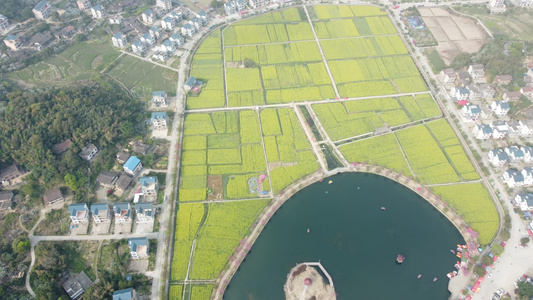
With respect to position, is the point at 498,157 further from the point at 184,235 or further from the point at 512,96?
the point at 184,235

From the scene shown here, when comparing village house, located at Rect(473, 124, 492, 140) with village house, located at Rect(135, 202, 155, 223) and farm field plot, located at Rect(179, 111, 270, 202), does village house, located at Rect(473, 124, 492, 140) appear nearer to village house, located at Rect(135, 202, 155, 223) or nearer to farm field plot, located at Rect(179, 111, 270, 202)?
farm field plot, located at Rect(179, 111, 270, 202)

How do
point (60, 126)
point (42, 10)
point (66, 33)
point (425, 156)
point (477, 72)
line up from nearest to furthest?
point (60, 126), point (425, 156), point (477, 72), point (66, 33), point (42, 10)

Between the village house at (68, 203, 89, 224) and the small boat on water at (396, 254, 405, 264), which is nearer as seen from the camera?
the small boat on water at (396, 254, 405, 264)

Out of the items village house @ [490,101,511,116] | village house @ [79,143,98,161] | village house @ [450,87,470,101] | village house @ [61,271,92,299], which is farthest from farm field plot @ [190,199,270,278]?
village house @ [490,101,511,116]

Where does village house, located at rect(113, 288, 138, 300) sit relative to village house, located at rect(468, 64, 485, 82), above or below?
below

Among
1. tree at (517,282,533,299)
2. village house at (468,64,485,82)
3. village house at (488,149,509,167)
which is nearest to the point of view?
tree at (517,282,533,299)

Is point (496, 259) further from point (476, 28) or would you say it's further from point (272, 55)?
point (476, 28)

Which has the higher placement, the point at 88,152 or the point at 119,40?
the point at 119,40

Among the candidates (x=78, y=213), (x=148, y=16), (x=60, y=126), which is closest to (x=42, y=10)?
(x=148, y=16)
